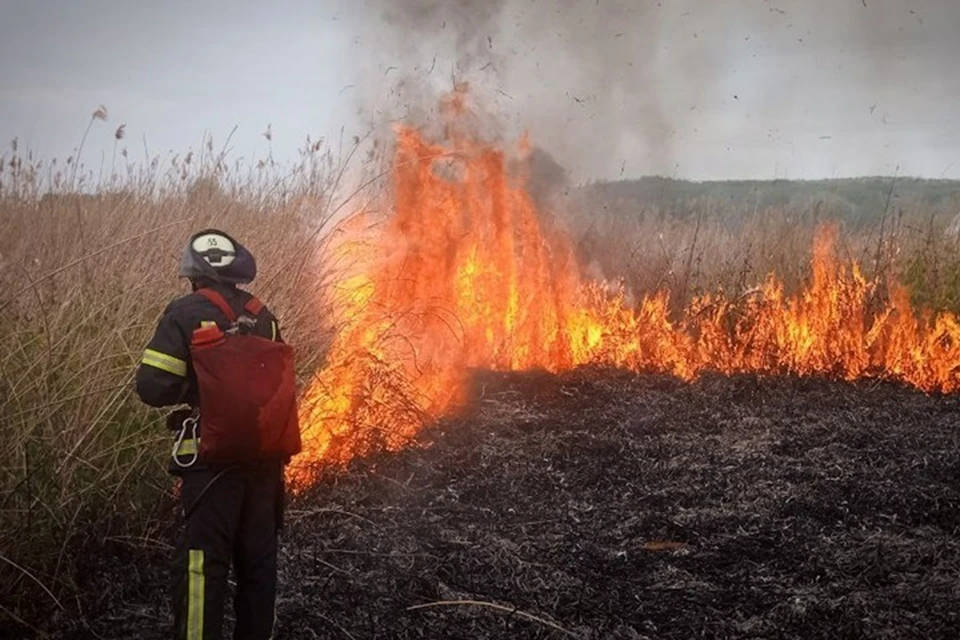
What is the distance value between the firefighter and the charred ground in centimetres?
70

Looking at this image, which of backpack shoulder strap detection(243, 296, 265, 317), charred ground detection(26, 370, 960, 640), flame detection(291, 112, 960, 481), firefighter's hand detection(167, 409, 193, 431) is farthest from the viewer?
flame detection(291, 112, 960, 481)

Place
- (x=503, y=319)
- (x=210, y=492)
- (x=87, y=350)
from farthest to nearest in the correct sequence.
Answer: (x=503, y=319)
(x=87, y=350)
(x=210, y=492)

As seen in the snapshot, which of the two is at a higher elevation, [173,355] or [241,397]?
[173,355]

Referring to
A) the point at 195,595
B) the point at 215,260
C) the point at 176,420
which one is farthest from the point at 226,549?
the point at 215,260

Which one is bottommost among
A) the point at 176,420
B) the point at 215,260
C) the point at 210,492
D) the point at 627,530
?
the point at 627,530

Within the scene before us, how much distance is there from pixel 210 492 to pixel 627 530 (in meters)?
2.99

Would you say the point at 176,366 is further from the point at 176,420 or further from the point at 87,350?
the point at 87,350

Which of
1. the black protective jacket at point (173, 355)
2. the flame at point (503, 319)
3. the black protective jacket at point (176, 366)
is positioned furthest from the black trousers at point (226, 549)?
the flame at point (503, 319)

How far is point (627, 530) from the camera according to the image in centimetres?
580

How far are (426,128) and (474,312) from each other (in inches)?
72.6

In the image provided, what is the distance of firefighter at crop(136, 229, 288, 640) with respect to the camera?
3686 mm

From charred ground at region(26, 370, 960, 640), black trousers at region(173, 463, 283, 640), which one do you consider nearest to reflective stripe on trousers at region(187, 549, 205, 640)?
black trousers at region(173, 463, 283, 640)

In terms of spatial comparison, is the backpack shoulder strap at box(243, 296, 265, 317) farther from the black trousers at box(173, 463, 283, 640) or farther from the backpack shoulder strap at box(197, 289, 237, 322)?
the black trousers at box(173, 463, 283, 640)

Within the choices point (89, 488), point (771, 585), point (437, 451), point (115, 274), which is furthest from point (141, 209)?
point (771, 585)
